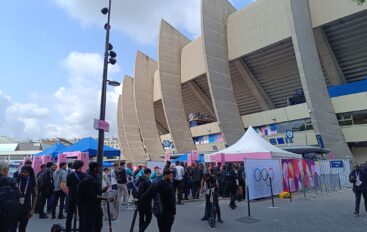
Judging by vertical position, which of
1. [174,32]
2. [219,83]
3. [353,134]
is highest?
[174,32]

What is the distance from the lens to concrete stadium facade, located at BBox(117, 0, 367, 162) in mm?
25969

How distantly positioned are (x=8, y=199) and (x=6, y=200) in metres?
0.03

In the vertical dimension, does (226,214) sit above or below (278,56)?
below

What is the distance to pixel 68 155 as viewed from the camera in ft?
49.5

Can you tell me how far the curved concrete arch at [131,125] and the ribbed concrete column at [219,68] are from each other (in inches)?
1099

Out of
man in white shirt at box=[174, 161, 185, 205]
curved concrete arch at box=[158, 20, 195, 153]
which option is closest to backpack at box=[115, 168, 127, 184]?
man in white shirt at box=[174, 161, 185, 205]

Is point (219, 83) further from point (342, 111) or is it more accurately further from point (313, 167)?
point (313, 167)

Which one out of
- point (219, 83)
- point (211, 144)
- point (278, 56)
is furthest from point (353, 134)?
point (211, 144)

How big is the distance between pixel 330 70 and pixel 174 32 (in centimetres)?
2269

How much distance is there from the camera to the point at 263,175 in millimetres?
11523

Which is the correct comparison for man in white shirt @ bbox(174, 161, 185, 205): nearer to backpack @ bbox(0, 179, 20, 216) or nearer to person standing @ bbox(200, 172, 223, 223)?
person standing @ bbox(200, 172, 223, 223)

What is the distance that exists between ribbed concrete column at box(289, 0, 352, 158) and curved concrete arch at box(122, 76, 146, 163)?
1452 inches

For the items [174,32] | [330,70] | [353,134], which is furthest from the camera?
[174,32]

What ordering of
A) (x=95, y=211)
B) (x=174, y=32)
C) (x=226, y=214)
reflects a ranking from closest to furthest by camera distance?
1. (x=95, y=211)
2. (x=226, y=214)
3. (x=174, y=32)
